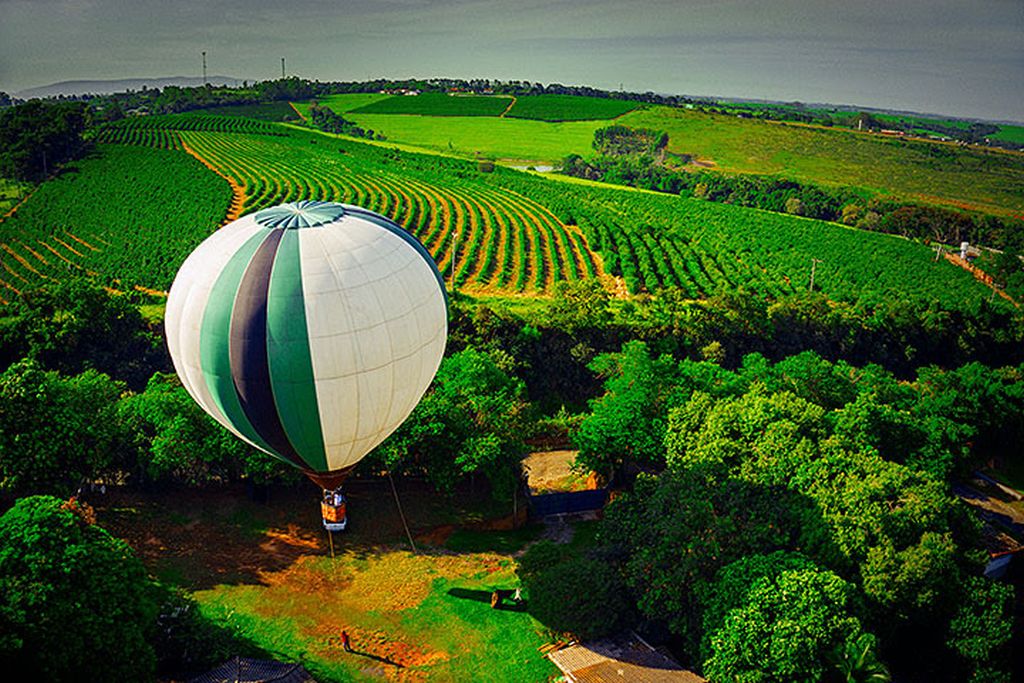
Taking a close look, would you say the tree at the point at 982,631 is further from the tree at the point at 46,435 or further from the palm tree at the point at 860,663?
the tree at the point at 46,435

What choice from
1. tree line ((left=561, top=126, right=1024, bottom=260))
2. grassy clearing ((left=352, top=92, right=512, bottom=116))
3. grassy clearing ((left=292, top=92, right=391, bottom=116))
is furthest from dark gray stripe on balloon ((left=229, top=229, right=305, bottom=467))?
grassy clearing ((left=352, top=92, right=512, bottom=116))

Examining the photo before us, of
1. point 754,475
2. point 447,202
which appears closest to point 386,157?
point 447,202

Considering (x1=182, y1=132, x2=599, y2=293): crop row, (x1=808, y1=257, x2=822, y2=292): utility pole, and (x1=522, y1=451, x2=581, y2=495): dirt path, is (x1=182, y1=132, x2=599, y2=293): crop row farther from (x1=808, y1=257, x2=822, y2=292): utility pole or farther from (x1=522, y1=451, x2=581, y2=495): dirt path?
(x1=522, y1=451, x2=581, y2=495): dirt path

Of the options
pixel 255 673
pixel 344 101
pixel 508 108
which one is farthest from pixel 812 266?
pixel 344 101

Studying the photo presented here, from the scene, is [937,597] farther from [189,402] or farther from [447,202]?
[447,202]

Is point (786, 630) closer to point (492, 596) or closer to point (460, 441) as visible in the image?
point (492, 596)

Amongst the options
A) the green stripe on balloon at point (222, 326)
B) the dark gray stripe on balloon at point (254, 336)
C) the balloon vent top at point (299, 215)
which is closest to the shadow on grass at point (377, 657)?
the dark gray stripe on balloon at point (254, 336)
